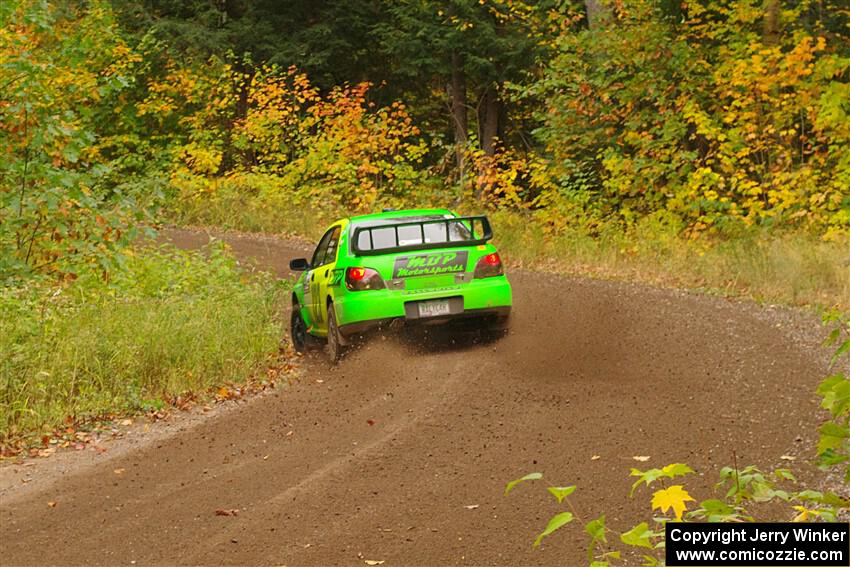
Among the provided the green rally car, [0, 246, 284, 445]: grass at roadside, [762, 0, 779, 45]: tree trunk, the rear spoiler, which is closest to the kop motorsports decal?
the green rally car

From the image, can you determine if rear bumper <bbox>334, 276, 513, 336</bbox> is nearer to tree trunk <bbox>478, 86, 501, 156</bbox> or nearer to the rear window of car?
the rear window of car

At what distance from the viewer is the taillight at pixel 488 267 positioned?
46.2 feet

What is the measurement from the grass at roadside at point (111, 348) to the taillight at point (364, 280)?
1.41 metres

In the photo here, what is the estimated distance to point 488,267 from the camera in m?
14.1

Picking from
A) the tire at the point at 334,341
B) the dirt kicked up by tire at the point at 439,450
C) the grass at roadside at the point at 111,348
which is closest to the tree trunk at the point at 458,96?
the grass at roadside at the point at 111,348

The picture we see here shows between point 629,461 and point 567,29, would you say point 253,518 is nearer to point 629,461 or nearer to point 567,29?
point 629,461

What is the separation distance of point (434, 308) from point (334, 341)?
1346 mm

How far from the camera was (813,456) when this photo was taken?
29.6 feet

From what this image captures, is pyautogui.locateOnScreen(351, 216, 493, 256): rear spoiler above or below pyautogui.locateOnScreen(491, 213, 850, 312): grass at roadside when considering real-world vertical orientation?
above

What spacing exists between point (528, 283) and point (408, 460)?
986 centimetres

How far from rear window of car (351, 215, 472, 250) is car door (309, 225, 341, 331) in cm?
50

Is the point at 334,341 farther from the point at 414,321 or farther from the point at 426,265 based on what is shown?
the point at 426,265

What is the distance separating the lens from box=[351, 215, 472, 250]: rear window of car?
14.3 m

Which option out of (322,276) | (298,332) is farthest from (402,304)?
(298,332)
